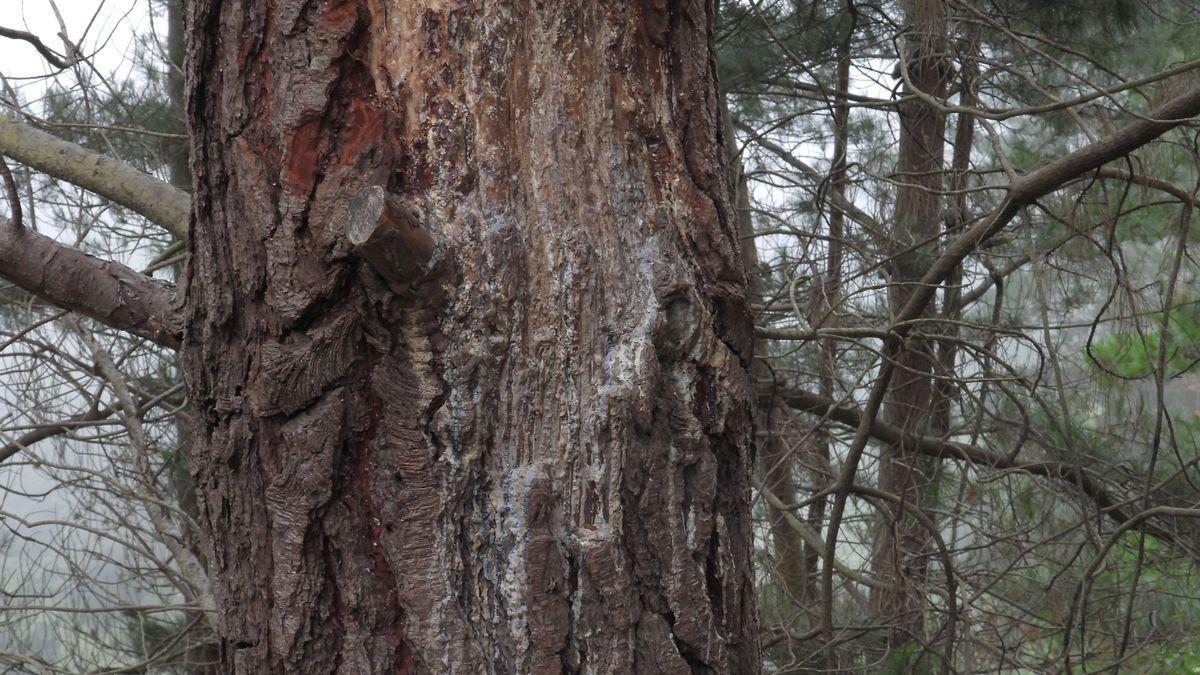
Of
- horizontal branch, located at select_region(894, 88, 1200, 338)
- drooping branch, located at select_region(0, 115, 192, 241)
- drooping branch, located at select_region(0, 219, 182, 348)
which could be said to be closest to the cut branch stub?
drooping branch, located at select_region(0, 219, 182, 348)

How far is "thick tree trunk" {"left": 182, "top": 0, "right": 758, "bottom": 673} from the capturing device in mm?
892

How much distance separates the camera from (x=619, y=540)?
0.89 m

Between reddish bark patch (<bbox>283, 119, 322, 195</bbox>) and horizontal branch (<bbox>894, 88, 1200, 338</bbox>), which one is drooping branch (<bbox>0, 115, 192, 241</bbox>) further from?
horizontal branch (<bbox>894, 88, 1200, 338</bbox>)

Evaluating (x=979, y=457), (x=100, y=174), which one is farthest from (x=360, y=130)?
(x=979, y=457)

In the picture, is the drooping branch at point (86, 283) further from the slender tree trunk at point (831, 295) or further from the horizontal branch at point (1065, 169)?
the slender tree trunk at point (831, 295)

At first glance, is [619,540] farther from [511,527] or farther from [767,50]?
[767,50]

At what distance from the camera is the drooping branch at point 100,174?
5.19ft

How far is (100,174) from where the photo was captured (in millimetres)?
1628

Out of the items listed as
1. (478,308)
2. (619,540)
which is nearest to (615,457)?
(619,540)

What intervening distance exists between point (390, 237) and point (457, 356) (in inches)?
5.2

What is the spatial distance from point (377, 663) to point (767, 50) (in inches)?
122

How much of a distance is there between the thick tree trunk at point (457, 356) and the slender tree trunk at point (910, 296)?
1.44m

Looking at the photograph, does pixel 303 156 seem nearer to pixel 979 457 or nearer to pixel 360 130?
pixel 360 130

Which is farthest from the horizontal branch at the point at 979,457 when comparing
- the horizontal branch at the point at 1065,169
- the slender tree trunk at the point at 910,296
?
the horizontal branch at the point at 1065,169
